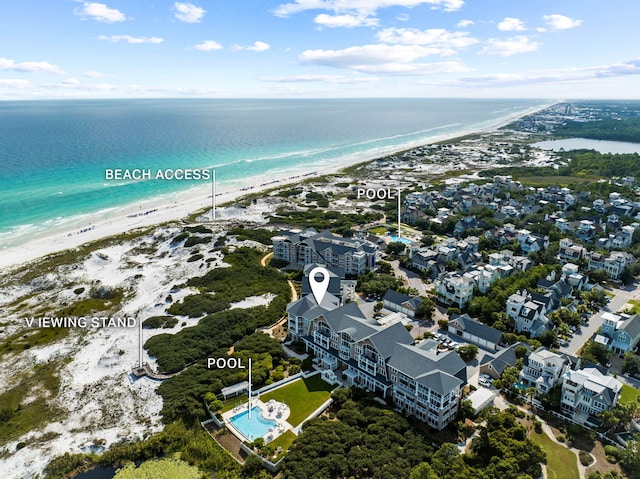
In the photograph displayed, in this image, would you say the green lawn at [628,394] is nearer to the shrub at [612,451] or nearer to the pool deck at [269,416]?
the shrub at [612,451]

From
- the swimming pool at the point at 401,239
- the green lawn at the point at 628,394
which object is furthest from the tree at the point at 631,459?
the swimming pool at the point at 401,239

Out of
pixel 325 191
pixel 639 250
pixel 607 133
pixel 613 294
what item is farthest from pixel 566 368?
pixel 607 133

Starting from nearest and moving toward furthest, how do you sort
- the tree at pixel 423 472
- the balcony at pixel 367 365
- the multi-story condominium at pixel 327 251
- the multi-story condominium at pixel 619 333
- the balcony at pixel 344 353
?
the tree at pixel 423 472 → the balcony at pixel 367 365 → the balcony at pixel 344 353 → the multi-story condominium at pixel 619 333 → the multi-story condominium at pixel 327 251

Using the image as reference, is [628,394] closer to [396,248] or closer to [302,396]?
[302,396]

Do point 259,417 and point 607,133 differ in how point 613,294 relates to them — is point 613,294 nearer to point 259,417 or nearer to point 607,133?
point 259,417

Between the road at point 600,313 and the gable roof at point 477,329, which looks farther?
the road at point 600,313
